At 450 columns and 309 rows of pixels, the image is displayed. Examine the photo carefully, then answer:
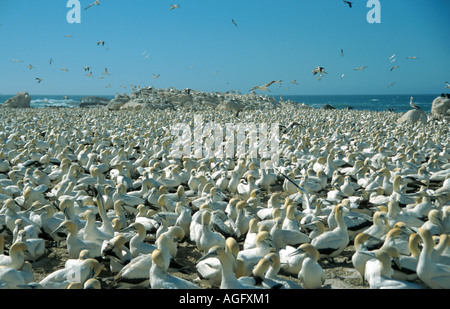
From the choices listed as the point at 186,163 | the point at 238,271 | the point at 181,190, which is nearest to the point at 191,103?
the point at 186,163

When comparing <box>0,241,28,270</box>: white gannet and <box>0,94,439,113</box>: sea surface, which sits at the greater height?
<box>0,94,439,113</box>: sea surface

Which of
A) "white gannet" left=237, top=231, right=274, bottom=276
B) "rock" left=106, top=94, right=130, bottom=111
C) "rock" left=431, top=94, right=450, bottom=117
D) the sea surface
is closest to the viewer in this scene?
"white gannet" left=237, top=231, right=274, bottom=276

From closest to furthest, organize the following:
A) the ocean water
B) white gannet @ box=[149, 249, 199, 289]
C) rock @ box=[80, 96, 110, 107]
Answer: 1. white gannet @ box=[149, 249, 199, 289]
2. rock @ box=[80, 96, 110, 107]
3. the ocean water

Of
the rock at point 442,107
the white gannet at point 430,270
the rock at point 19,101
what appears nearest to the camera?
the white gannet at point 430,270

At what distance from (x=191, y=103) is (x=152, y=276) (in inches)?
1443

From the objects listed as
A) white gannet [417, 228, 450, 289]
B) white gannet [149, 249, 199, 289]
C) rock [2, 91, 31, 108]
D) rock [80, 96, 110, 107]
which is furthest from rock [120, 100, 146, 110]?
white gannet [417, 228, 450, 289]

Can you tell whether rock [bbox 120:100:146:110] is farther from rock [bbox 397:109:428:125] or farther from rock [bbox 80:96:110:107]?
rock [bbox 397:109:428:125]

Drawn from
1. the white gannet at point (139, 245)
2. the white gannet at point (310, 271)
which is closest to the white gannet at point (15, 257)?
the white gannet at point (139, 245)

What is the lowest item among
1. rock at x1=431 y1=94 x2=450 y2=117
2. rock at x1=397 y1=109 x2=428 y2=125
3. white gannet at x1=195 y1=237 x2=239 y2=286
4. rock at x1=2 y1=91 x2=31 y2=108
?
white gannet at x1=195 y1=237 x2=239 y2=286

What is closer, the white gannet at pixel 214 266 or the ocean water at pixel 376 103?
the white gannet at pixel 214 266

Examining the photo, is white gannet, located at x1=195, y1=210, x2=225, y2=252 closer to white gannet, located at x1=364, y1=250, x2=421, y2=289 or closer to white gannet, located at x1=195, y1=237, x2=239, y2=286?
white gannet, located at x1=195, y1=237, x2=239, y2=286

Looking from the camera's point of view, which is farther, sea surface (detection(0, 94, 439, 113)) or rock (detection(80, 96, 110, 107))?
sea surface (detection(0, 94, 439, 113))

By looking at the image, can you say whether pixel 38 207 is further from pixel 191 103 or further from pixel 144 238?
pixel 191 103

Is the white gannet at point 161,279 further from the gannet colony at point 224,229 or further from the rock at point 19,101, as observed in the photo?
the rock at point 19,101
